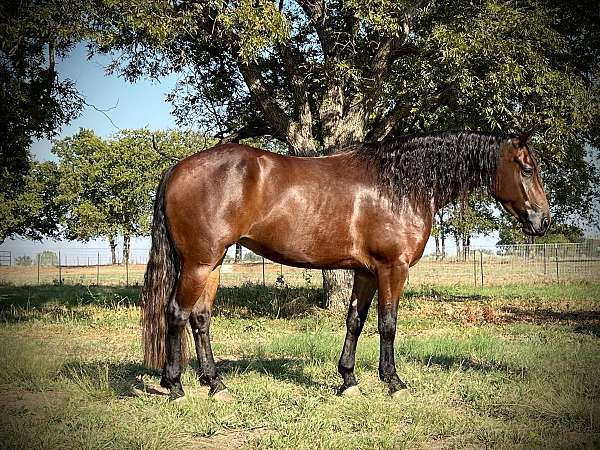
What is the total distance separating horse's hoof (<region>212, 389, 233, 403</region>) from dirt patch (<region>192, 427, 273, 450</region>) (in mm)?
816

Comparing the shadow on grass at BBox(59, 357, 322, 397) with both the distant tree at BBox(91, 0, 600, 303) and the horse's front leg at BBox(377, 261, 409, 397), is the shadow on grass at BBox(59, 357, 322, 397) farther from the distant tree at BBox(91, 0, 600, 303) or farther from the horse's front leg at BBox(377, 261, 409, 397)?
the distant tree at BBox(91, 0, 600, 303)

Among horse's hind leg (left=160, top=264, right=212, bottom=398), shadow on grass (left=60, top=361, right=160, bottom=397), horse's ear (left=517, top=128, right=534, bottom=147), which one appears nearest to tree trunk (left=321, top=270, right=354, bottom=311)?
shadow on grass (left=60, top=361, right=160, bottom=397)

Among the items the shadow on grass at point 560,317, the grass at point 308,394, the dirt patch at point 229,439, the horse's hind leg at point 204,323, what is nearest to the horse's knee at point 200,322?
the horse's hind leg at point 204,323

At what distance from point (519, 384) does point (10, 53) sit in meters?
8.12

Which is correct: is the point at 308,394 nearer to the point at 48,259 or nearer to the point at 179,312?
the point at 179,312

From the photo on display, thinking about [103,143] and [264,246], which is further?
[103,143]

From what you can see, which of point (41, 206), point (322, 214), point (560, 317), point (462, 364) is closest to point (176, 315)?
point (322, 214)

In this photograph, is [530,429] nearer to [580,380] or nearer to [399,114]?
[580,380]

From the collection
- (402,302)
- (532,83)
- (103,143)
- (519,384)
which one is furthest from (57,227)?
(519,384)

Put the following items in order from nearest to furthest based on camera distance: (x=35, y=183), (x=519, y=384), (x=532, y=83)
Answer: (x=519, y=384) < (x=532, y=83) < (x=35, y=183)

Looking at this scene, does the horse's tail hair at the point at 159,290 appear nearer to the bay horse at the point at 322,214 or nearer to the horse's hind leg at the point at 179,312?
the bay horse at the point at 322,214

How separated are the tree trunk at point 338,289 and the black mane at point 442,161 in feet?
22.8

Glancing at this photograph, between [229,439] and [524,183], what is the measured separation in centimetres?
387

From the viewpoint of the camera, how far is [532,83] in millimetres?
10422
